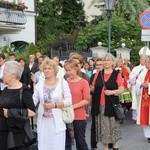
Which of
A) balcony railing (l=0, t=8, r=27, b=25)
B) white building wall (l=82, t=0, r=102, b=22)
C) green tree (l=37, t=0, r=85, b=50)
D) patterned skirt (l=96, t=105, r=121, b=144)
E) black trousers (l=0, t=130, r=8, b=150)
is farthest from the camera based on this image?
white building wall (l=82, t=0, r=102, b=22)

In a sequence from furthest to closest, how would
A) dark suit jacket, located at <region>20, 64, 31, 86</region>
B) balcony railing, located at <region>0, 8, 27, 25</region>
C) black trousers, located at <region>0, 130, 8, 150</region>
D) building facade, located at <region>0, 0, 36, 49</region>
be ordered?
building facade, located at <region>0, 0, 36, 49</region> → balcony railing, located at <region>0, 8, 27, 25</region> → dark suit jacket, located at <region>20, 64, 31, 86</region> → black trousers, located at <region>0, 130, 8, 150</region>

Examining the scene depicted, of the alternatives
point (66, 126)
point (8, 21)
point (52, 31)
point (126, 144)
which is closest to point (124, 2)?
point (52, 31)

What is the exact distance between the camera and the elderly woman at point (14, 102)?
6.64 metres

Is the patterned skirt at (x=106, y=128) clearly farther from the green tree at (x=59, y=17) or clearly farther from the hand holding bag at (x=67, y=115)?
the green tree at (x=59, y=17)

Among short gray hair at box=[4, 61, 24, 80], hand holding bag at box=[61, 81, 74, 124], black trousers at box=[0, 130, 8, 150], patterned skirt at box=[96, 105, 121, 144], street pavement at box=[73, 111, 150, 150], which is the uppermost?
short gray hair at box=[4, 61, 24, 80]

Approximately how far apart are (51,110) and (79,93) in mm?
1032

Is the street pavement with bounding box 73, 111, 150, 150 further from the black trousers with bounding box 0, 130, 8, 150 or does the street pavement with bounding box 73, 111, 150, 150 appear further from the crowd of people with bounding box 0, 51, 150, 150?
the black trousers with bounding box 0, 130, 8, 150

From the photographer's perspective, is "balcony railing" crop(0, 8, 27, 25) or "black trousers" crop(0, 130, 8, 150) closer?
"black trousers" crop(0, 130, 8, 150)

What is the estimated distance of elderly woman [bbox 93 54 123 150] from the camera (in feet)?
29.9

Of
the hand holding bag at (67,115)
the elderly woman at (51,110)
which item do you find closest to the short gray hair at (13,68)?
the elderly woman at (51,110)

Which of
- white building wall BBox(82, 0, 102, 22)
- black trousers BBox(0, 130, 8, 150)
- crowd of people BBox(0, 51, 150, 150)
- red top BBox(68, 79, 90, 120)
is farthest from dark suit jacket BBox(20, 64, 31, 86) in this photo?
white building wall BBox(82, 0, 102, 22)

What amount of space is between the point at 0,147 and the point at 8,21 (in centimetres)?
2558

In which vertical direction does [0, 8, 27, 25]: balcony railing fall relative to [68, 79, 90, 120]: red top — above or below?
above

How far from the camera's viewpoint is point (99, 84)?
918cm
